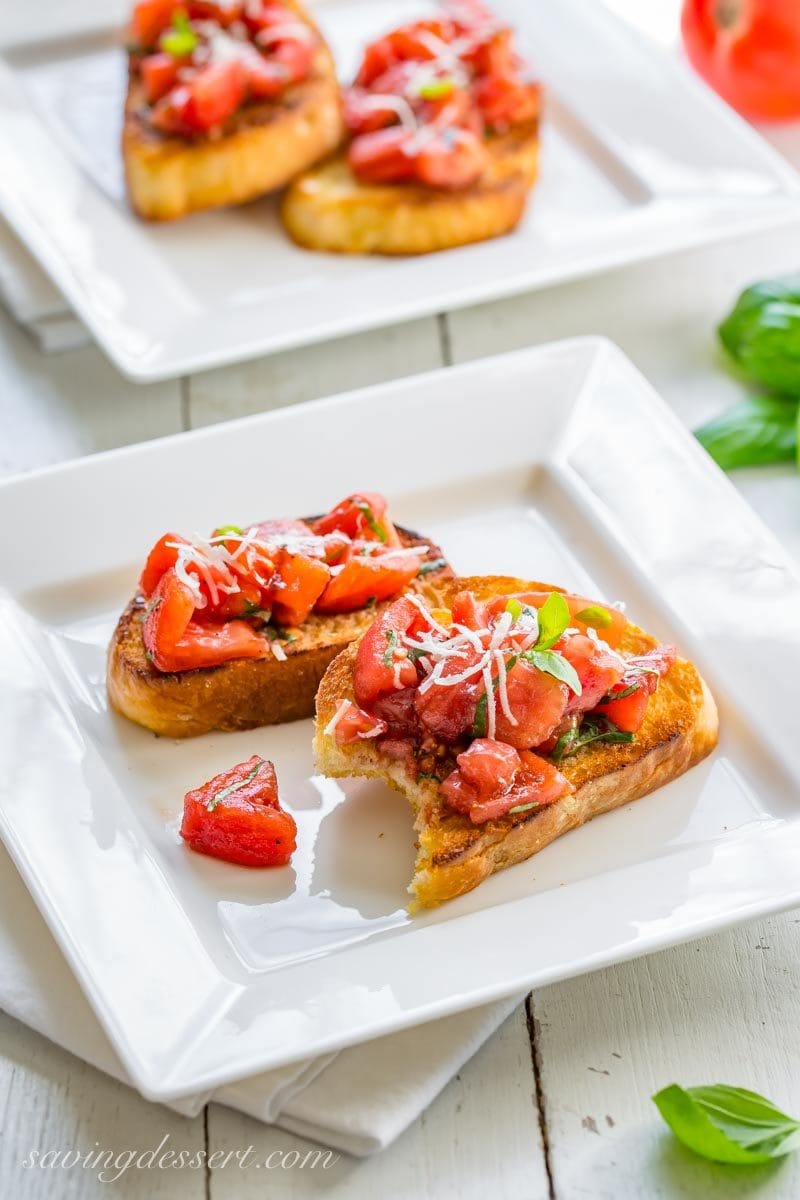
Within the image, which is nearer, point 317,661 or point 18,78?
point 317,661

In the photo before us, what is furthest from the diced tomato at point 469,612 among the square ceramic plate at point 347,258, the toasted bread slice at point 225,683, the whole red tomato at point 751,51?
the whole red tomato at point 751,51

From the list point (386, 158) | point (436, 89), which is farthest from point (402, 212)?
point (436, 89)

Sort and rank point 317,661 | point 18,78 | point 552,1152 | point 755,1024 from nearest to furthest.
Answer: point 552,1152
point 755,1024
point 317,661
point 18,78

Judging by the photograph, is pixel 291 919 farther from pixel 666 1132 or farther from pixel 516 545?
pixel 516 545

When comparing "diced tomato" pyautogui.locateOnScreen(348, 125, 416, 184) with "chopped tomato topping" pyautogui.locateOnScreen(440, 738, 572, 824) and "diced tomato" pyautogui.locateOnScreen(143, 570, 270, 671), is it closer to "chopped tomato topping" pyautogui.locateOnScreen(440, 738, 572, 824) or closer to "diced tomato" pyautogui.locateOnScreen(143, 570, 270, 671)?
"diced tomato" pyautogui.locateOnScreen(143, 570, 270, 671)

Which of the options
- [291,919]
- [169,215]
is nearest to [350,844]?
[291,919]

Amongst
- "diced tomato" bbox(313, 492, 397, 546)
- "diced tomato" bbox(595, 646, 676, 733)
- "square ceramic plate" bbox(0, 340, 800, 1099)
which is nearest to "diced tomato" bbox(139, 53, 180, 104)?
"square ceramic plate" bbox(0, 340, 800, 1099)

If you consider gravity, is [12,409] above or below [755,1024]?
above

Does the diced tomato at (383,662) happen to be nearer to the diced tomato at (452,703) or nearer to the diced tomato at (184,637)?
the diced tomato at (452,703)

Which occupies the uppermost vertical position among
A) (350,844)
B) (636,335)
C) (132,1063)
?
(132,1063)
